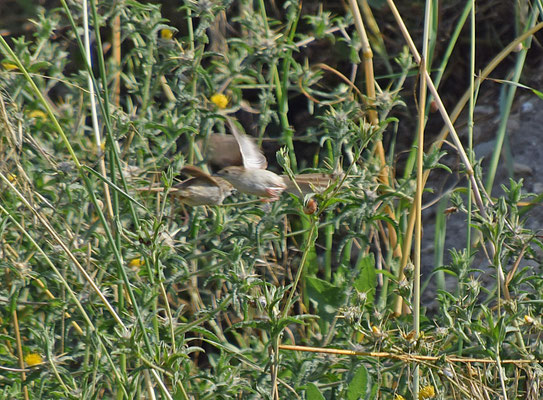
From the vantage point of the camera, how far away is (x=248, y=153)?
2232 mm

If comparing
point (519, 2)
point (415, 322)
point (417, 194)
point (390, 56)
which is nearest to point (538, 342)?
point (415, 322)

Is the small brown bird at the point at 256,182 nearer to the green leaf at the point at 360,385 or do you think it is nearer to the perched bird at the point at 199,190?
the perched bird at the point at 199,190

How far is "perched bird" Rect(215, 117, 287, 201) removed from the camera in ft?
6.74

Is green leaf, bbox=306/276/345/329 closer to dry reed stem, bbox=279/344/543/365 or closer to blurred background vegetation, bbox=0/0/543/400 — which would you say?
blurred background vegetation, bbox=0/0/543/400

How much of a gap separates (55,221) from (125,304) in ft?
1.19

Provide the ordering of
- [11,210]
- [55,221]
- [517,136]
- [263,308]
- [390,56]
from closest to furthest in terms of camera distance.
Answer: [263,308], [11,210], [55,221], [517,136], [390,56]

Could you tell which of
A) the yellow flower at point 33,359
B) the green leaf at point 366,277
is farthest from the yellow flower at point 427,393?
the yellow flower at point 33,359

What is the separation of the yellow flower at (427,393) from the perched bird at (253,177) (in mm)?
649

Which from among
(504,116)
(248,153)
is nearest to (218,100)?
(248,153)

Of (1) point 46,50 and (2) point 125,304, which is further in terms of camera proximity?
(1) point 46,50

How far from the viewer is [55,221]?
2.26 meters

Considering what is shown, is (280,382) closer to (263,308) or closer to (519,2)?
(263,308)

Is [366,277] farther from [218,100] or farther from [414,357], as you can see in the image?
[218,100]

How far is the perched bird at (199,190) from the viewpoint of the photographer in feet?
6.78
